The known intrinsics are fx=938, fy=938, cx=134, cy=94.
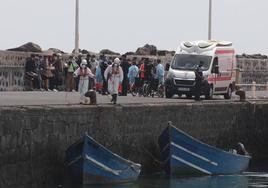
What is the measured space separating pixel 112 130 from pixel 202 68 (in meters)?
11.5

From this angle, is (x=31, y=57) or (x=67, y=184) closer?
(x=67, y=184)

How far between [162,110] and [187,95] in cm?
840

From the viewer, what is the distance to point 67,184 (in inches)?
1011

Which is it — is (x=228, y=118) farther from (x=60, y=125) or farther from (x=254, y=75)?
(x=254, y=75)

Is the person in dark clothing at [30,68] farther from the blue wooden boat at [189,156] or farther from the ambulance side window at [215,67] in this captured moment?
the blue wooden boat at [189,156]

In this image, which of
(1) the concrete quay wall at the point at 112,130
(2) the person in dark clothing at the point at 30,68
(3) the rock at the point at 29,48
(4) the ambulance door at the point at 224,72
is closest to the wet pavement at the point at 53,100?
(2) the person in dark clothing at the point at 30,68

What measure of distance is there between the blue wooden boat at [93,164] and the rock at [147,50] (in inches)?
Result: 1338

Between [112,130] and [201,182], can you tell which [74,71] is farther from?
[201,182]

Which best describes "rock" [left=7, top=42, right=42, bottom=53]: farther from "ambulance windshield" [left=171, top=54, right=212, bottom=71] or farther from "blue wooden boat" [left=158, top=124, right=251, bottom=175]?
"blue wooden boat" [left=158, top=124, right=251, bottom=175]

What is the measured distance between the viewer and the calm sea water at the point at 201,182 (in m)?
27.5

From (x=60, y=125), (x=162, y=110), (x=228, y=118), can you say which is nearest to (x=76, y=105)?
(x=60, y=125)

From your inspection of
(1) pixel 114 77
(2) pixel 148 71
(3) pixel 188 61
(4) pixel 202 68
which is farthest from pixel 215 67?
(1) pixel 114 77

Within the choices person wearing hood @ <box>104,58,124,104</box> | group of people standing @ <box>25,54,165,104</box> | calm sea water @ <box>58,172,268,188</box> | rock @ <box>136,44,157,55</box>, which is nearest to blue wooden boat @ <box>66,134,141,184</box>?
calm sea water @ <box>58,172,268,188</box>

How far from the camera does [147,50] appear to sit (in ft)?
207
